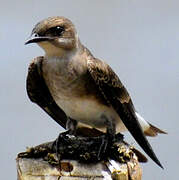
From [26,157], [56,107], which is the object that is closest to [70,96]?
[56,107]

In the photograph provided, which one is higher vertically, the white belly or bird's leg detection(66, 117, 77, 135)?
the white belly

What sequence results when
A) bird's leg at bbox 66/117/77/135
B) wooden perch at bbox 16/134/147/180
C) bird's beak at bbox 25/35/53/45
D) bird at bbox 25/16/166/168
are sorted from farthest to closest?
bird's leg at bbox 66/117/77/135
bird at bbox 25/16/166/168
bird's beak at bbox 25/35/53/45
wooden perch at bbox 16/134/147/180

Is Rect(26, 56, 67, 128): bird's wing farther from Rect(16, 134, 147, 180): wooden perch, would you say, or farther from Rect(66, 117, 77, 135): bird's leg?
Rect(16, 134, 147, 180): wooden perch

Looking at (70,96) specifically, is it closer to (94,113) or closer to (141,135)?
(94,113)

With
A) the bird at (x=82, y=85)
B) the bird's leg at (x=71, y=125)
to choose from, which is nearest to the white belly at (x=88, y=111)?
the bird at (x=82, y=85)

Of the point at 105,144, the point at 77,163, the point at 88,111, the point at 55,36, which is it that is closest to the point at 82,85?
the point at 88,111

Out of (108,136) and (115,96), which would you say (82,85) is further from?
(108,136)

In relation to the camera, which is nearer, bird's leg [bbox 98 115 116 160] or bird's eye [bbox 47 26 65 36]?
bird's leg [bbox 98 115 116 160]

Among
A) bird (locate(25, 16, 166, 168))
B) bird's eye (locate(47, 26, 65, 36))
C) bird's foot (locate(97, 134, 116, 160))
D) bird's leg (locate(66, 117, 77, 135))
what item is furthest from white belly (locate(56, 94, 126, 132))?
bird's eye (locate(47, 26, 65, 36))
